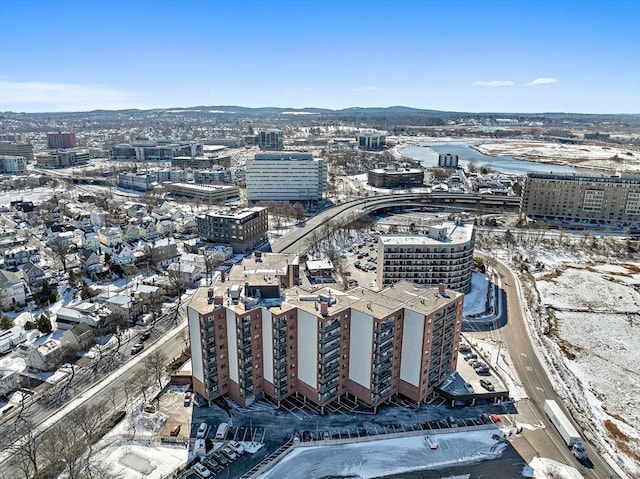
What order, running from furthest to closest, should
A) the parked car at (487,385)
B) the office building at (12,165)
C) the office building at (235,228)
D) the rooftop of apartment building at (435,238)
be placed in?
the office building at (12,165), the office building at (235,228), the rooftop of apartment building at (435,238), the parked car at (487,385)

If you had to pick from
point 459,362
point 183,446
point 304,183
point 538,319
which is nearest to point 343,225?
point 304,183

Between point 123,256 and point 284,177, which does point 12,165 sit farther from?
point 123,256

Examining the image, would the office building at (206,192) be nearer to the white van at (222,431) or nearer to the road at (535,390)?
the road at (535,390)

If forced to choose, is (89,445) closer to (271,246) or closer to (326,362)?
(326,362)

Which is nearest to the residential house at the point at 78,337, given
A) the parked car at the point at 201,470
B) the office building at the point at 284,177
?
the parked car at the point at 201,470

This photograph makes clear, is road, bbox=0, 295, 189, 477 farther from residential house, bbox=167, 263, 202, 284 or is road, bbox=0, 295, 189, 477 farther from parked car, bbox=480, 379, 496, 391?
parked car, bbox=480, 379, 496, 391

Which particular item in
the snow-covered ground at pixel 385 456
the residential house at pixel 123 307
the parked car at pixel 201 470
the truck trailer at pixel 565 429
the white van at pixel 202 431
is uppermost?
the residential house at pixel 123 307

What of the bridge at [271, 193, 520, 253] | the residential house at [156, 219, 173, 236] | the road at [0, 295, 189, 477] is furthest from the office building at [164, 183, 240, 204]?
the road at [0, 295, 189, 477]
